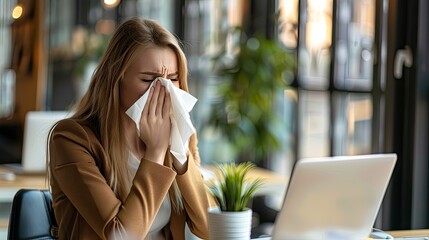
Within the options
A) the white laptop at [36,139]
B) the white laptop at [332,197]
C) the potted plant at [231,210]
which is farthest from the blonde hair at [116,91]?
the white laptop at [36,139]

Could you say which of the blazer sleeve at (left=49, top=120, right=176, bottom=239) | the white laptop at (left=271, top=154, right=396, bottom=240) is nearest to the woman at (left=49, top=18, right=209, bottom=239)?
the blazer sleeve at (left=49, top=120, right=176, bottom=239)

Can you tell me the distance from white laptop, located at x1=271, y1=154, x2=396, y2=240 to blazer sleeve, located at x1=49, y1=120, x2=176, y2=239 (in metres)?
0.35

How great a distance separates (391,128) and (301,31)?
4.43 feet

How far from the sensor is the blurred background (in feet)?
11.4

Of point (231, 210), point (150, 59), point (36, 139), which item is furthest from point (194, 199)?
point (36, 139)

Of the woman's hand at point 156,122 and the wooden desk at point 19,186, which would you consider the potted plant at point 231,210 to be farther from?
the wooden desk at point 19,186

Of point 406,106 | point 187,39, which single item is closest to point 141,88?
point 406,106

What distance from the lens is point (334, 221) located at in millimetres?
2070

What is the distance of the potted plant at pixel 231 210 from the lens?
6.75 feet

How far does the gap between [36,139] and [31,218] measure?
1.48 m

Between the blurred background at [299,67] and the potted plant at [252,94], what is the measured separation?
5cm

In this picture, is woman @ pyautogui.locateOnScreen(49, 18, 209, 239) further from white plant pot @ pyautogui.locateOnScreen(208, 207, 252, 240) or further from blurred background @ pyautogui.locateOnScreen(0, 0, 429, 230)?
blurred background @ pyautogui.locateOnScreen(0, 0, 429, 230)

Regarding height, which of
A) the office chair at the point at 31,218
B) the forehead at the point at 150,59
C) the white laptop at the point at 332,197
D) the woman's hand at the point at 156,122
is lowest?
the office chair at the point at 31,218

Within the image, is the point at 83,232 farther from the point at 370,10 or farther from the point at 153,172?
the point at 370,10
